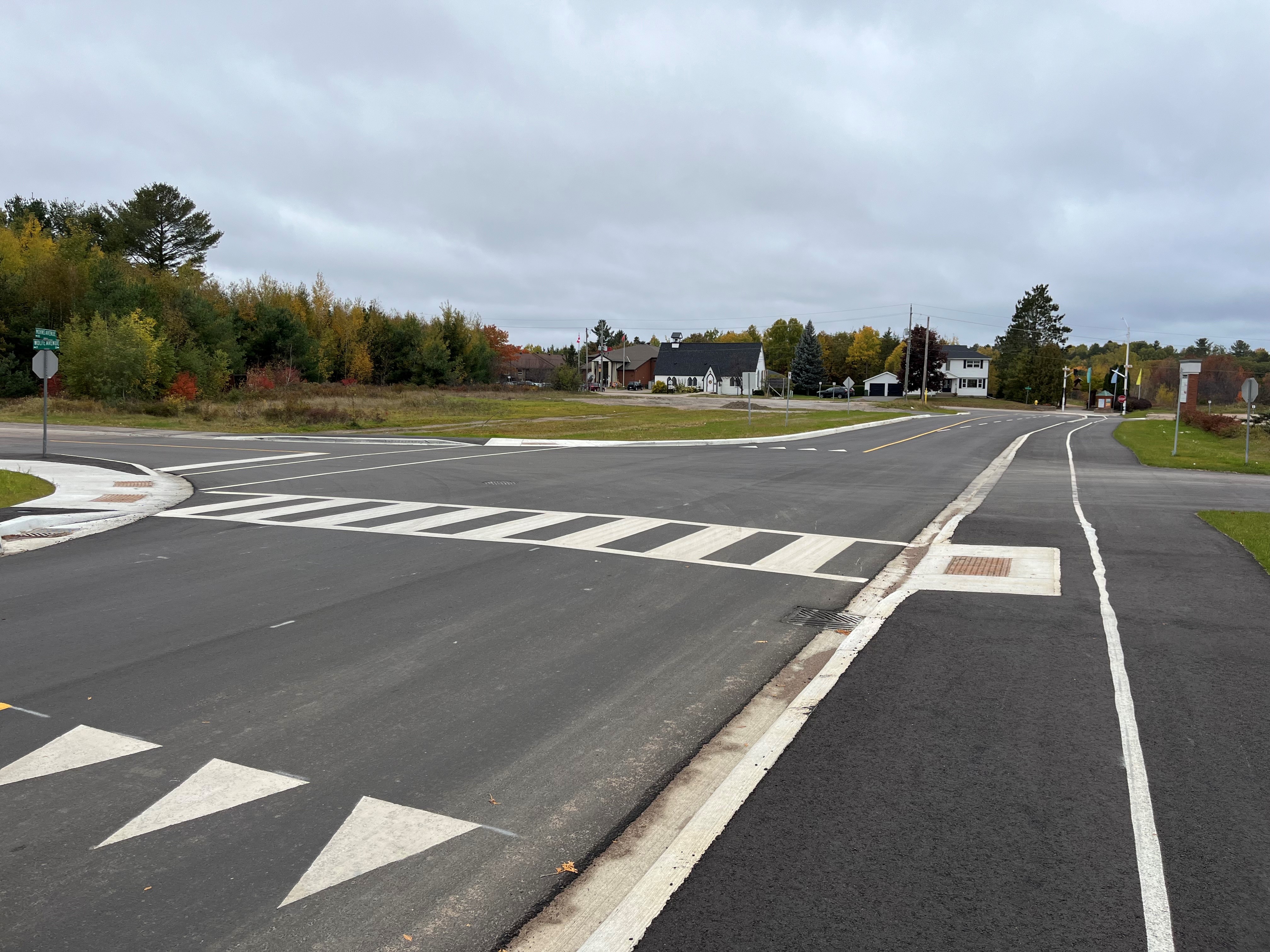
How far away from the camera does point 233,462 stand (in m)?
22.2

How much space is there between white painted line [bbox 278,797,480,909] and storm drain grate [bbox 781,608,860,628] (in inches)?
170

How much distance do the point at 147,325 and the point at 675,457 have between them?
137 feet

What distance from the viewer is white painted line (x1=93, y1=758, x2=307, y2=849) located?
3.94 m

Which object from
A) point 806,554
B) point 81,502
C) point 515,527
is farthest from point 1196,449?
point 81,502

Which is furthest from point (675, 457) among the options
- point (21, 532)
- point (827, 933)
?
point (827, 933)

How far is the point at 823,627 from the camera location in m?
7.50

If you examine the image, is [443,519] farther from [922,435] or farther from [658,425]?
[922,435]

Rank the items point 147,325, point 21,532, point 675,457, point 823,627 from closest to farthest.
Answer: point 823,627 → point 21,532 → point 675,457 → point 147,325

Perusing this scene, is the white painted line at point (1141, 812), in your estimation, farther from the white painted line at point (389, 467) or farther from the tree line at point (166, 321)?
the tree line at point (166, 321)

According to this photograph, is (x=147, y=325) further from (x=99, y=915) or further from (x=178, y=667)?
(x=99, y=915)

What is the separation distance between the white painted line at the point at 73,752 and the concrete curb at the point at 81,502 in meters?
7.04

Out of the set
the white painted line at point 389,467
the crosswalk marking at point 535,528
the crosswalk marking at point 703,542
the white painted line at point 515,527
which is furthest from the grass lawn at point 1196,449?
the white painted line at point 515,527

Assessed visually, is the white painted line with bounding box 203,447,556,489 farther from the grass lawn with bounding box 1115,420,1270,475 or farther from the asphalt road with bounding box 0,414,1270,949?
the grass lawn with bounding box 1115,420,1270,475

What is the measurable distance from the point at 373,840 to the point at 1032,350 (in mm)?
120456
